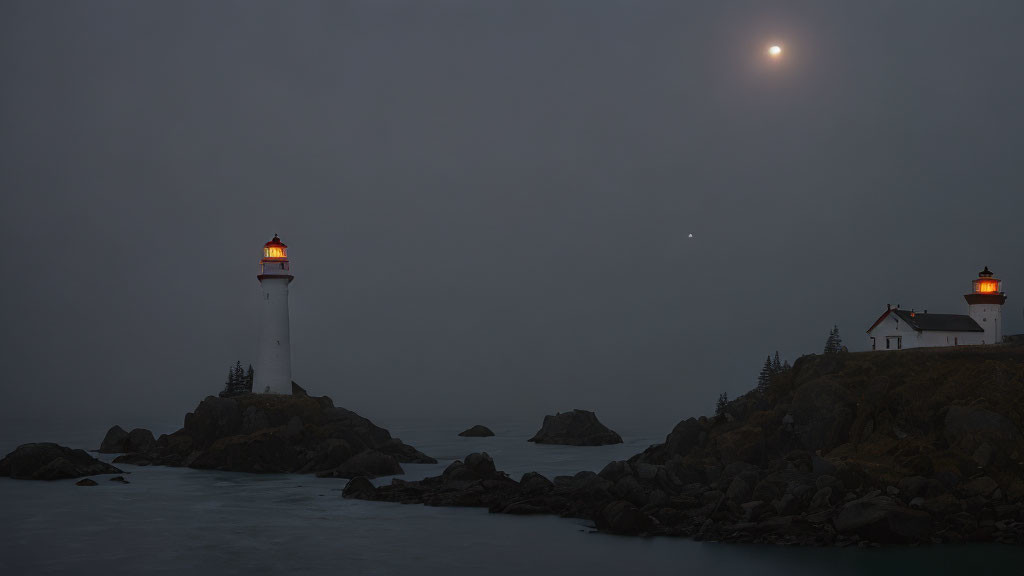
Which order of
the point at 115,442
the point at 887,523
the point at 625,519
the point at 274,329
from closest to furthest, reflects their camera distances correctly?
the point at 887,523 → the point at 625,519 → the point at 274,329 → the point at 115,442

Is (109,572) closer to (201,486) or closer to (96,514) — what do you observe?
(96,514)

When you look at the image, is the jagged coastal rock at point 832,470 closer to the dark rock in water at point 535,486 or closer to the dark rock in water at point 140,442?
the dark rock in water at point 535,486

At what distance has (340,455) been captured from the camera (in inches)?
2010

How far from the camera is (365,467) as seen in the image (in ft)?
165

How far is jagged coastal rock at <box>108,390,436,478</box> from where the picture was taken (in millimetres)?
50938

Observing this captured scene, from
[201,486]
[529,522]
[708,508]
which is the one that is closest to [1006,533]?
[708,508]

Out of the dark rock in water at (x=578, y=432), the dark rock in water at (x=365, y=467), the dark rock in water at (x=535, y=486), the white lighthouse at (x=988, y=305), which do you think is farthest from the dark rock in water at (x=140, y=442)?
the white lighthouse at (x=988, y=305)

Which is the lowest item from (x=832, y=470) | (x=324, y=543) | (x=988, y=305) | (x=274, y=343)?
(x=324, y=543)

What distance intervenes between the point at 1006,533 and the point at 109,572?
2835 centimetres

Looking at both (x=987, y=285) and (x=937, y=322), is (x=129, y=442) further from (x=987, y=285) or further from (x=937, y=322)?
(x=987, y=285)

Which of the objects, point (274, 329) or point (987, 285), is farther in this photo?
point (274, 329)

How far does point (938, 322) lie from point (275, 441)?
37.1m

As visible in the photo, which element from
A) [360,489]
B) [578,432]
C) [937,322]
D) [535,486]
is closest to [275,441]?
[360,489]

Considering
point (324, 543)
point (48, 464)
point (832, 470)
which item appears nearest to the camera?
point (832, 470)
